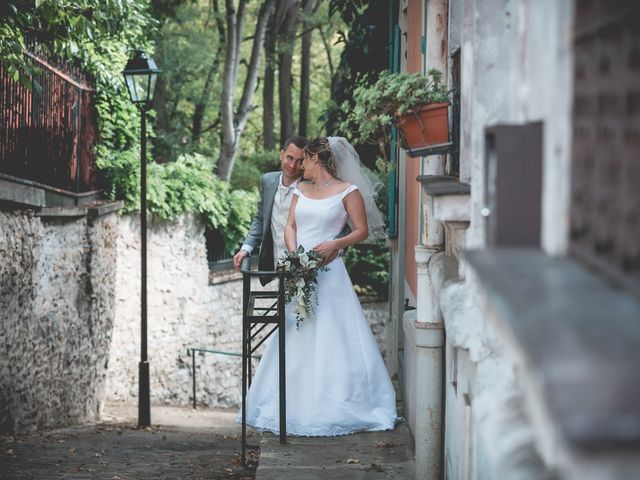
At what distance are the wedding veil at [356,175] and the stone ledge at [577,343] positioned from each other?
5.17 metres

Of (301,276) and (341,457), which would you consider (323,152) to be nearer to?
(301,276)

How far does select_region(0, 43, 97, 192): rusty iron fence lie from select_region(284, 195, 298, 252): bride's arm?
254 cm

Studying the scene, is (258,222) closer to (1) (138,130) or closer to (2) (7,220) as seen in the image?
(2) (7,220)

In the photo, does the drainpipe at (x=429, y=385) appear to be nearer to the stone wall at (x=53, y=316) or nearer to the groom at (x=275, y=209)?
the groom at (x=275, y=209)

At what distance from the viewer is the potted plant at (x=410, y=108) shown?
4555mm

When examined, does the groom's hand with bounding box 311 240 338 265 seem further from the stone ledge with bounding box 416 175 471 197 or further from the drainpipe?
the stone ledge with bounding box 416 175 471 197

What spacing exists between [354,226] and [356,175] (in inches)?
19.5

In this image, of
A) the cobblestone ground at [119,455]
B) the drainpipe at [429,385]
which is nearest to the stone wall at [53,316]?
the cobblestone ground at [119,455]

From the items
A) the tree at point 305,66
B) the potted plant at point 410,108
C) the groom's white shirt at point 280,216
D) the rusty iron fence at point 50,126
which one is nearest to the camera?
the potted plant at point 410,108

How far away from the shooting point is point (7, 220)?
7.89 metres

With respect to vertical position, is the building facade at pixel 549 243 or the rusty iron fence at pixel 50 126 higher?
the rusty iron fence at pixel 50 126

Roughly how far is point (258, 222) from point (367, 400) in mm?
1753

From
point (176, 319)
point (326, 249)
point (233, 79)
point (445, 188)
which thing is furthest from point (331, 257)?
point (233, 79)

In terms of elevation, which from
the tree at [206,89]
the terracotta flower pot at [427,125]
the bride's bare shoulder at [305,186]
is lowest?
the bride's bare shoulder at [305,186]
